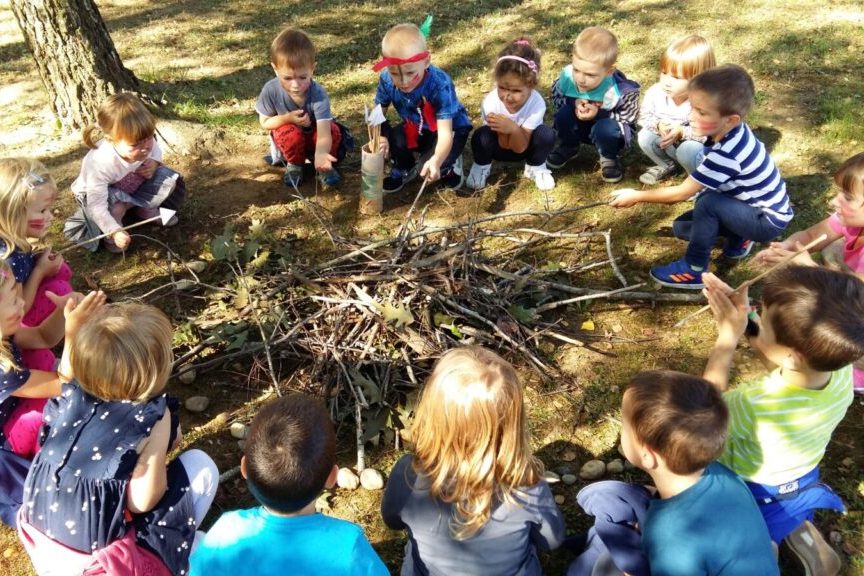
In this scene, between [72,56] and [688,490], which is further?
[72,56]

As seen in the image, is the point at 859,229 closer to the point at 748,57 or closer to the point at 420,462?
the point at 420,462

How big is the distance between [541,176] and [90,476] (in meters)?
3.50

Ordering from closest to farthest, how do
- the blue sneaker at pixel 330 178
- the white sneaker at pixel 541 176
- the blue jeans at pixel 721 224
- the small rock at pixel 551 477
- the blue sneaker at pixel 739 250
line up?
the small rock at pixel 551 477
the blue jeans at pixel 721 224
the blue sneaker at pixel 739 250
the white sneaker at pixel 541 176
the blue sneaker at pixel 330 178

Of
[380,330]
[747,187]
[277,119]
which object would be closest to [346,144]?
[277,119]

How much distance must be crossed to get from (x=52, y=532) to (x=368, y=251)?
6.82 feet

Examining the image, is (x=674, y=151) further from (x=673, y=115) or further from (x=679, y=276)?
(x=679, y=276)

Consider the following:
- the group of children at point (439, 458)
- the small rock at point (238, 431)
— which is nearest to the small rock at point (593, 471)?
the group of children at point (439, 458)

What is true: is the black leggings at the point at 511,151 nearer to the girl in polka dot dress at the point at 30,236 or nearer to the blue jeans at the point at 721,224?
the blue jeans at the point at 721,224

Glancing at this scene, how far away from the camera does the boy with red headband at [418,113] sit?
13.9 feet

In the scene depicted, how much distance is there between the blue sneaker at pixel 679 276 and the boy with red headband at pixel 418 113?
1.52m

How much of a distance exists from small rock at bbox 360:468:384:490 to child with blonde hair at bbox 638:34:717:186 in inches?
115

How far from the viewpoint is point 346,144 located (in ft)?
16.1

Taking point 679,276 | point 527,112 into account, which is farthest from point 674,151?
point 679,276

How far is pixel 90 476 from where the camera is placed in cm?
213
